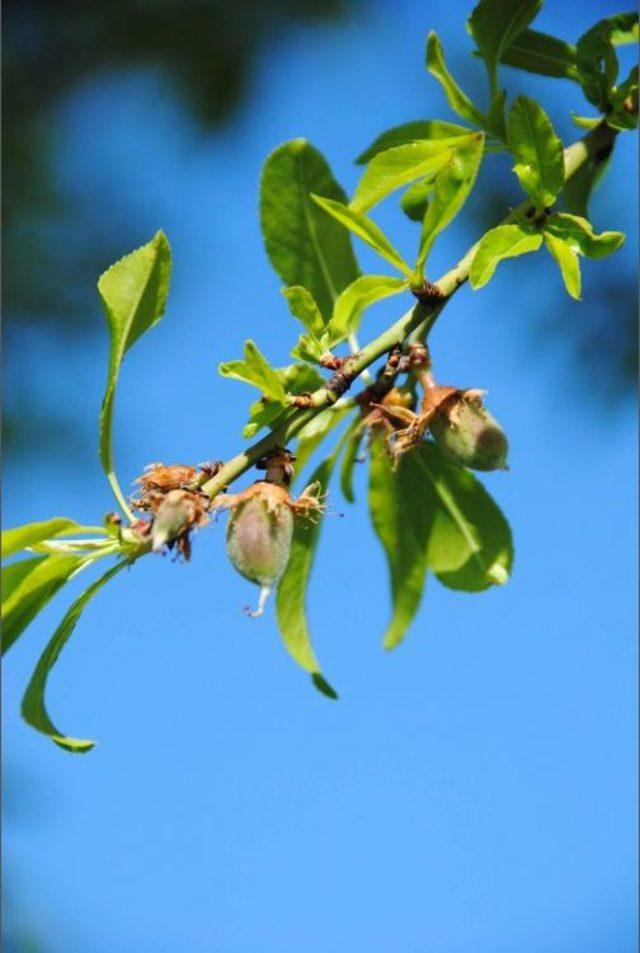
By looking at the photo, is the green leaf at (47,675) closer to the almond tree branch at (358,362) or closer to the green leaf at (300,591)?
the almond tree branch at (358,362)

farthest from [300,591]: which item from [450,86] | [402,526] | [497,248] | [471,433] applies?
[450,86]

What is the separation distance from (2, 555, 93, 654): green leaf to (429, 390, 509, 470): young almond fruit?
29 centimetres

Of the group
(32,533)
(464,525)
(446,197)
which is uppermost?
(446,197)

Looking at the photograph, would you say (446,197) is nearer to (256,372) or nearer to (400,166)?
(400,166)

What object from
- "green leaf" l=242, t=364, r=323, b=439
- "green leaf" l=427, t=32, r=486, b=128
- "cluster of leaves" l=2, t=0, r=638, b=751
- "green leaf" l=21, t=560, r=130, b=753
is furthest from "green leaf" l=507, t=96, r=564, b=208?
"green leaf" l=21, t=560, r=130, b=753

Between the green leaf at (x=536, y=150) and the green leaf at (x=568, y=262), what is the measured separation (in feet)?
0.12

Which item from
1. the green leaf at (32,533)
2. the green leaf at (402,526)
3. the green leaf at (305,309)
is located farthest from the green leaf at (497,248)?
the green leaf at (32,533)

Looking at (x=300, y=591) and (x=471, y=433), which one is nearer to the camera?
(x=471, y=433)

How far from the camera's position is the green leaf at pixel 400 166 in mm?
1011

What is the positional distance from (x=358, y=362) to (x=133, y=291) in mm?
185

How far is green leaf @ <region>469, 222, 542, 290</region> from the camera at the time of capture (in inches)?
36.7

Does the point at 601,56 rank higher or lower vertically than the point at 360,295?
higher

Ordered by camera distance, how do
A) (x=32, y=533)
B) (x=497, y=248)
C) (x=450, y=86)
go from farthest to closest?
(x=450, y=86), (x=497, y=248), (x=32, y=533)

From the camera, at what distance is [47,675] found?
0.91 metres
